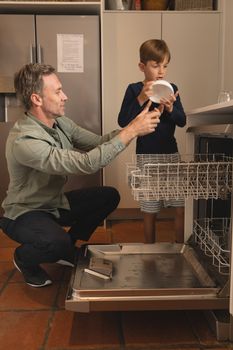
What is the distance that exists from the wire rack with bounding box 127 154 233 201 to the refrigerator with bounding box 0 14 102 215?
139 cm

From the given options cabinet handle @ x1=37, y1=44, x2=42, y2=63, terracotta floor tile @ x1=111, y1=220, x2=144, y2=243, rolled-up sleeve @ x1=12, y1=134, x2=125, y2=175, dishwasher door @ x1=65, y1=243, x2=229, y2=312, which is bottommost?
terracotta floor tile @ x1=111, y1=220, x2=144, y2=243

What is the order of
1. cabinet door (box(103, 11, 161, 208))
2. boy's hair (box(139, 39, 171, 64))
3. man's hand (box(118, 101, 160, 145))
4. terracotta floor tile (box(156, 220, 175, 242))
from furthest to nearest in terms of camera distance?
cabinet door (box(103, 11, 161, 208)), terracotta floor tile (box(156, 220, 175, 242)), boy's hair (box(139, 39, 171, 64)), man's hand (box(118, 101, 160, 145))

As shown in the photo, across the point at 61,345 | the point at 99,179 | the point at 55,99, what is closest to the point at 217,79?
the point at 99,179

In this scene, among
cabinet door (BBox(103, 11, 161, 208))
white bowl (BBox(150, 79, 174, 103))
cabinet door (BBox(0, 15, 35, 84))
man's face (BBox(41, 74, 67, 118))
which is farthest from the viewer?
cabinet door (BBox(103, 11, 161, 208))

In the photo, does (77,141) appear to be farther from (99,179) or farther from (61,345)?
(61,345)

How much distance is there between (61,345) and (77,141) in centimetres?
94

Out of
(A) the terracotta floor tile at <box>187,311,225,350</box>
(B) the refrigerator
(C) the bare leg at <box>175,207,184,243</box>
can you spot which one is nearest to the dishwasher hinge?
(A) the terracotta floor tile at <box>187,311,225,350</box>

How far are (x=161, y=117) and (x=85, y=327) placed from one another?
0.98 metres

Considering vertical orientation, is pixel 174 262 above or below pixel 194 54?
below

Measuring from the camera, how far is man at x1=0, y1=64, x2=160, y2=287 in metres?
1.27

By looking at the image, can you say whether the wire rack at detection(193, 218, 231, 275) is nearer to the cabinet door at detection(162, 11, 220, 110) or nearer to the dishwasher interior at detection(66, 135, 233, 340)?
the dishwasher interior at detection(66, 135, 233, 340)

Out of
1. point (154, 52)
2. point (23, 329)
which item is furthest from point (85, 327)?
point (154, 52)

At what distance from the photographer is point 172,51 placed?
2.50 m

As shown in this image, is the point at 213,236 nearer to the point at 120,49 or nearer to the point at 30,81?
the point at 30,81
